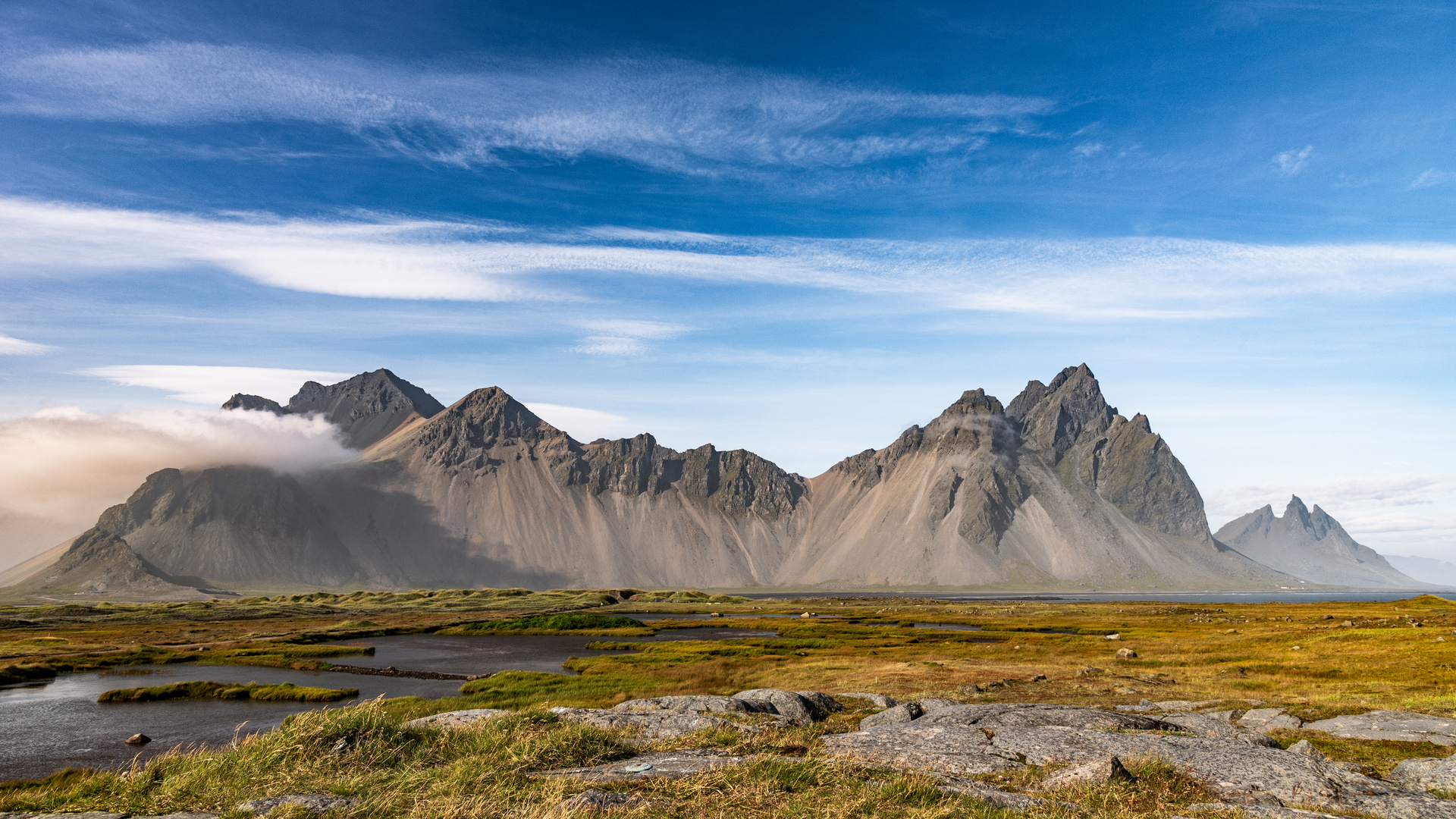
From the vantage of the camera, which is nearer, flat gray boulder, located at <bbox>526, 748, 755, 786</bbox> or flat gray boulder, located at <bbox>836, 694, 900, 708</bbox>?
flat gray boulder, located at <bbox>526, 748, 755, 786</bbox>

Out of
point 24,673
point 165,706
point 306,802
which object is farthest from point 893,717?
point 24,673

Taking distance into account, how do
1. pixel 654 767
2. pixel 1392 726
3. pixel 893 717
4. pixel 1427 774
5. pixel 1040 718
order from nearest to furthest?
pixel 654 767, pixel 1427 774, pixel 1040 718, pixel 1392 726, pixel 893 717

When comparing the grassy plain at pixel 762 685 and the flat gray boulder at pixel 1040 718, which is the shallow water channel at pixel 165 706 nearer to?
the grassy plain at pixel 762 685

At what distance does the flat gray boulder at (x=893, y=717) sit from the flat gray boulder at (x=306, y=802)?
780 inches

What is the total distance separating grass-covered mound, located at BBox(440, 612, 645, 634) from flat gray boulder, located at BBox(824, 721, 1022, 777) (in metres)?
95.2

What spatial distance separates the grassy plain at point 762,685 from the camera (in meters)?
14.6

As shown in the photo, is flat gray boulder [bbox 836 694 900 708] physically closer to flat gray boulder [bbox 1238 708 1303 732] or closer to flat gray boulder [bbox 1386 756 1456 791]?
flat gray boulder [bbox 1238 708 1303 732]

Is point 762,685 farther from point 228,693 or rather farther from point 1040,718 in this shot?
point 228,693

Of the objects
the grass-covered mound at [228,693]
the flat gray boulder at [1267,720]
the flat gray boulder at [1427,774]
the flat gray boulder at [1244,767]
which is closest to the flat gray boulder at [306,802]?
the flat gray boulder at [1244,767]

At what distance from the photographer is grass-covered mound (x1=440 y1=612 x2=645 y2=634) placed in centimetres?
11419

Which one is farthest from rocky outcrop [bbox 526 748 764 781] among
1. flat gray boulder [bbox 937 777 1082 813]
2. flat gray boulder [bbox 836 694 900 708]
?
flat gray boulder [bbox 836 694 900 708]

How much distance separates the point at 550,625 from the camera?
116m

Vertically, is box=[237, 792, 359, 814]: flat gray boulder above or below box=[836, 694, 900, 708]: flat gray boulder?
above

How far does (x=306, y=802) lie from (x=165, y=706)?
4475cm
